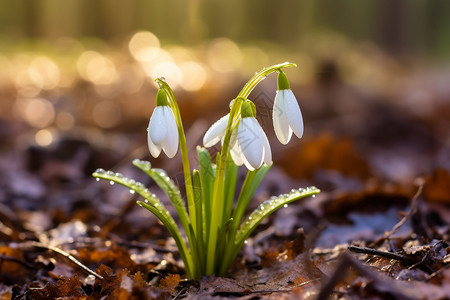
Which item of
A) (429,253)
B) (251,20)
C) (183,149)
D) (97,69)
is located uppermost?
(251,20)

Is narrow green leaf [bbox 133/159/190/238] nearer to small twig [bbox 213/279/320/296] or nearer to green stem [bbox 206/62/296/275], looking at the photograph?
green stem [bbox 206/62/296/275]

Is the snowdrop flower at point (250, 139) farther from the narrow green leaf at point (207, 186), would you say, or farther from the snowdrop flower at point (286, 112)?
the narrow green leaf at point (207, 186)

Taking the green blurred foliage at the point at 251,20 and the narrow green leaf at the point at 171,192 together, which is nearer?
the narrow green leaf at the point at 171,192

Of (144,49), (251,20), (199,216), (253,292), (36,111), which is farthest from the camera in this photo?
(251,20)

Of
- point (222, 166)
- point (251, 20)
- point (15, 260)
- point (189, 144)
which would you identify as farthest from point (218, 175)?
point (251, 20)

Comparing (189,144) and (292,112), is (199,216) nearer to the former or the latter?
(292,112)

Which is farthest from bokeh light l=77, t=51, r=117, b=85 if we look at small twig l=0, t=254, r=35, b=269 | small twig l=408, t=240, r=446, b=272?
small twig l=408, t=240, r=446, b=272

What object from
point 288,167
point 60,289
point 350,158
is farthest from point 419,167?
point 60,289

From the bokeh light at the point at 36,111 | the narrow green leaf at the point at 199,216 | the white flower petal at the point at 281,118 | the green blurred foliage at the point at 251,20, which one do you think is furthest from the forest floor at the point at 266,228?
the green blurred foliage at the point at 251,20
